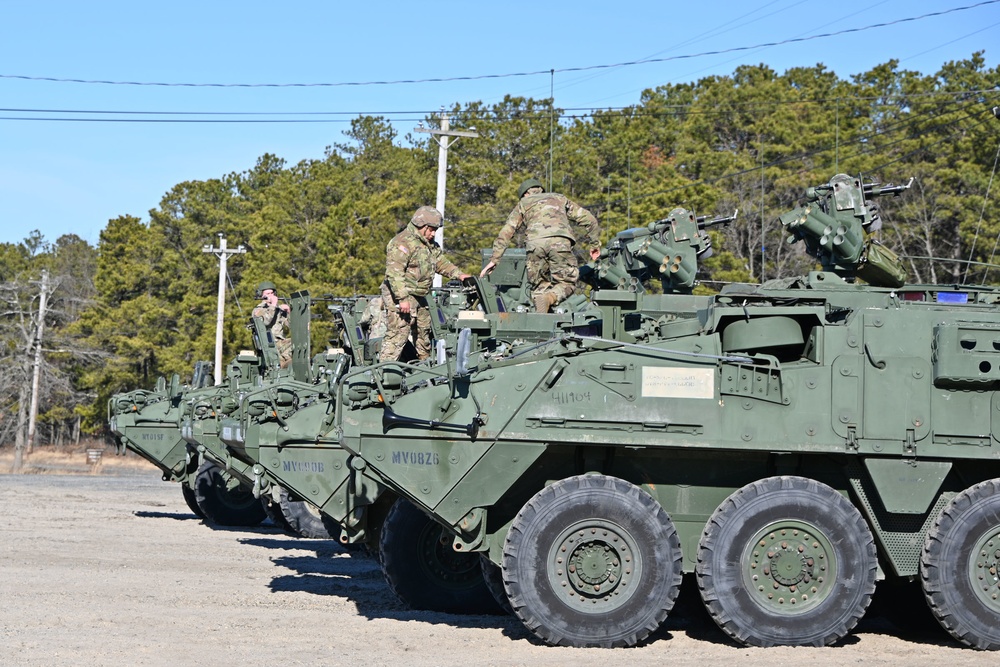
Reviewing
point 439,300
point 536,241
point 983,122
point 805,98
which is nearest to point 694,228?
point 536,241

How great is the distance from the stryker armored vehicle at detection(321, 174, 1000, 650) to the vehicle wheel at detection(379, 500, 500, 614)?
1.46 metres

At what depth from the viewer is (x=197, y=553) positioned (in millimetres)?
14883

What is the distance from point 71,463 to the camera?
3706 cm

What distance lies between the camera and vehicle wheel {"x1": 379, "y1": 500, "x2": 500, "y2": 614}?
10945mm

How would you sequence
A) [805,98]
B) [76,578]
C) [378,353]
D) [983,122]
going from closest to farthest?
[76,578] < [378,353] < [983,122] < [805,98]

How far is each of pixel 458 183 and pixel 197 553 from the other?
2295cm

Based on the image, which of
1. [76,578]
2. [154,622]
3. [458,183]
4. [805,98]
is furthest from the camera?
[805,98]

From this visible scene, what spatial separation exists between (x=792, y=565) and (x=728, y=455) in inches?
34.5

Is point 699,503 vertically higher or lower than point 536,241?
lower

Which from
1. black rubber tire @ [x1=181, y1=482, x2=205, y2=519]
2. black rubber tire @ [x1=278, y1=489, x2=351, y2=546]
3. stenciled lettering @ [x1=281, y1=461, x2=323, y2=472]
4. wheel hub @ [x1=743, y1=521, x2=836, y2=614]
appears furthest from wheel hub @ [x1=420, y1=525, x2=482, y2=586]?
black rubber tire @ [x1=181, y1=482, x2=205, y2=519]

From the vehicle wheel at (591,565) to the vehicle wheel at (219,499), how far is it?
10212mm

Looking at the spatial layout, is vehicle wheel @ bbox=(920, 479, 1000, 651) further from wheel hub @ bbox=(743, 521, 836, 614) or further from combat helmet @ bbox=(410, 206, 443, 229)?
combat helmet @ bbox=(410, 206, 443, 229)

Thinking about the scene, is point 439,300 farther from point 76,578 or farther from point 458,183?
point 458,183

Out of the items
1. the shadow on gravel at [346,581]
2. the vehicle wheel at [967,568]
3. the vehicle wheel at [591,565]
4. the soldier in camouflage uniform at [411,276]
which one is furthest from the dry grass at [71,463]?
the vehicle wheel at [967,568]
